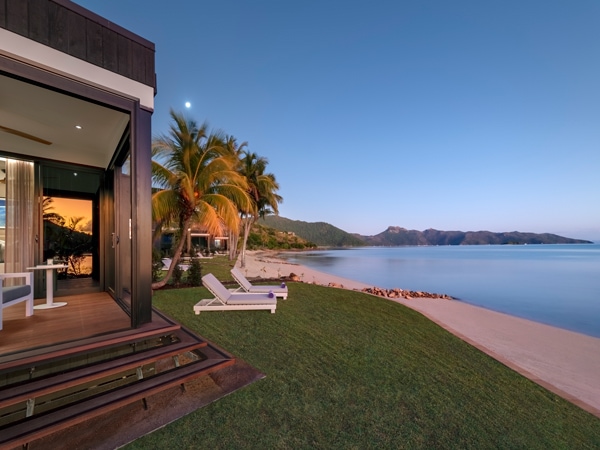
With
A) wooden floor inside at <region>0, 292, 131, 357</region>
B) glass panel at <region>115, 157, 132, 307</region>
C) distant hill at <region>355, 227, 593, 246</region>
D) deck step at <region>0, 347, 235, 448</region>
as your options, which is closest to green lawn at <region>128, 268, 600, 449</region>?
deck step at <region>0, 347, 235, 448</region>

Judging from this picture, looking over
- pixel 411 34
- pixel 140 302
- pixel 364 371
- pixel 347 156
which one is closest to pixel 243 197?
pixel 140 302

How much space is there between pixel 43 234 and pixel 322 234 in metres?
84.2

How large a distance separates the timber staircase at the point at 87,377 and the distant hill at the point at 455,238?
99.5m

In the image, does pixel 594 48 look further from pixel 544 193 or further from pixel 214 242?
pixel 214 242

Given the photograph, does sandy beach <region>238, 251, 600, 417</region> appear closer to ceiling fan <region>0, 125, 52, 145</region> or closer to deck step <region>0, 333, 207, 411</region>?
deck step <region>0, 333, 207, 411</region>

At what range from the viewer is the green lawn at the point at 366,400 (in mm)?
2119

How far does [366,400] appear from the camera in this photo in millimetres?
2652

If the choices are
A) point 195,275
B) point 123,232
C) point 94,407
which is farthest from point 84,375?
point 195,275

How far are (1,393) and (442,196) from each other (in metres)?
34.7

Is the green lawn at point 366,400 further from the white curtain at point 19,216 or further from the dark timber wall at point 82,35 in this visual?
the dark timber wall at point 82,35

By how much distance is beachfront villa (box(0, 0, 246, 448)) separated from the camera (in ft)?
7.09

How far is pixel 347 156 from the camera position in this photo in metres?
21.2

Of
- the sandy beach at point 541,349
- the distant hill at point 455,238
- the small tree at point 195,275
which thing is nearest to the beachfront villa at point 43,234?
the small tree at point 195,275

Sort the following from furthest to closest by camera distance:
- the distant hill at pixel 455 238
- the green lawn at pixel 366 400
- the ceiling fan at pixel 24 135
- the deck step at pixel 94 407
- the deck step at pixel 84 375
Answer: the distant hill at pixel 455 238 → the ceiling fan at pixel 24 135 → the green lawn at pixel 366 400 → the deck step at pixel 84 375 → the deck step at pixel 94 407
